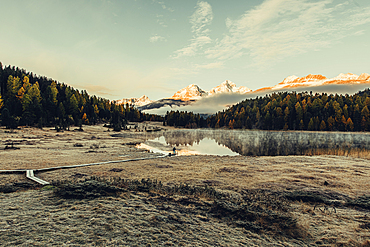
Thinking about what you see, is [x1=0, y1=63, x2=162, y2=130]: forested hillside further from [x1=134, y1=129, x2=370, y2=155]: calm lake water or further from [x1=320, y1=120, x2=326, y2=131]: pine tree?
[x1=320, y1=120, x2=326, y2=131]: pine tree

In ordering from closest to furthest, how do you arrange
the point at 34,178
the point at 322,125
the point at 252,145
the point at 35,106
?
the point at 34,178 → the point at 252,145 → the point at 35,106 → the point at 322,125

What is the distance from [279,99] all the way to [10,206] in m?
181

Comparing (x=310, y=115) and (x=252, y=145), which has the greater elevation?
(x=310, y=115)

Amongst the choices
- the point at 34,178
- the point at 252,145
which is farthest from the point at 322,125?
the point at 34,178

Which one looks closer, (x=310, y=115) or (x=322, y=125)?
(x=322, y=125)

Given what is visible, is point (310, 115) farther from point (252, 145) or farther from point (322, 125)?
point (252, 145)

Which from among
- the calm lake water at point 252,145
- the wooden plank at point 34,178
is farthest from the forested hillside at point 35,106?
the wooden plank at point 34,178

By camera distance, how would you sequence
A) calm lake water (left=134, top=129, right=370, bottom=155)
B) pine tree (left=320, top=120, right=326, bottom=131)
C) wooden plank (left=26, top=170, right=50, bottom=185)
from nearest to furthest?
wooden plank (left=26, top=170, right=50, bottom=185), calm lake water (left=134, top=129, right=370, bottom=155), pine tree (left=320, top=120, right=326, bottom=131)

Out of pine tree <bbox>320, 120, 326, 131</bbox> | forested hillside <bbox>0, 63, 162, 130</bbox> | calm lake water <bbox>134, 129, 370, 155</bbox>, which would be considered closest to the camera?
calm lake water <bbox>134, 129, 370, 155</bbox>

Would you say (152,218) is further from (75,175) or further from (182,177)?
(75,175)

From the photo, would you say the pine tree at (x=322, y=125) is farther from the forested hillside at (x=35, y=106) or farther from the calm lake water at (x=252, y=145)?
the forested hillside at (x=35, y=106)

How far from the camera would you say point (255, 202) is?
8758 mm

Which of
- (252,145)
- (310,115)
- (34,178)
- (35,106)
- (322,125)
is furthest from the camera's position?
(310,115)

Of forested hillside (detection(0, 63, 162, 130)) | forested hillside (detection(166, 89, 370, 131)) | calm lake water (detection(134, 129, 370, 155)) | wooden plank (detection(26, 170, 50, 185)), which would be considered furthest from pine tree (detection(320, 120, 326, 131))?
wooden plank (detection(26, 170, 50, 185))
